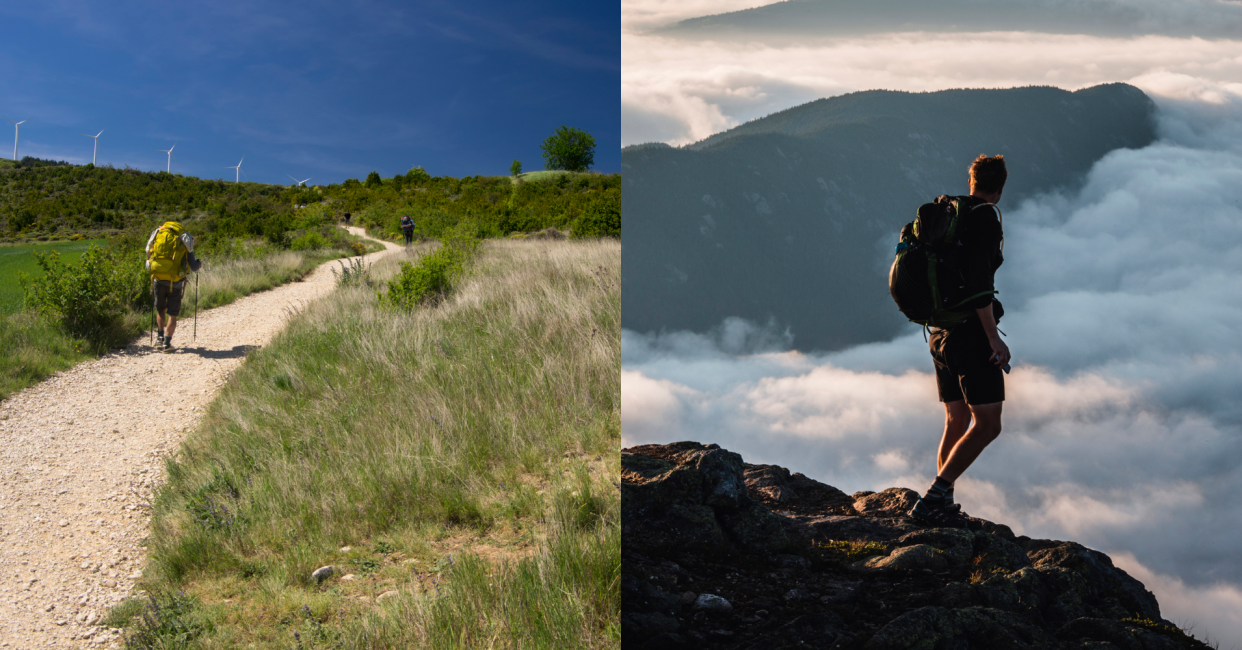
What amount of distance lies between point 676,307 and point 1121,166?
3.36 ft

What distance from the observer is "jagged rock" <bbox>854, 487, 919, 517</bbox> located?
55.4 inches

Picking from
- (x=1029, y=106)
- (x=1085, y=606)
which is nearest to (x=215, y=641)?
(x=1085, y=606)

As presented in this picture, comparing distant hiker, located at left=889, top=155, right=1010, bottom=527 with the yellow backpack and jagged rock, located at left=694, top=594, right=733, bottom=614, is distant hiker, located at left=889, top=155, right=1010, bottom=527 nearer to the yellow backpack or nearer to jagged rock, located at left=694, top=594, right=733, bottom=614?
jagged rock, located at left=694, top=594, right=733, bottom=614

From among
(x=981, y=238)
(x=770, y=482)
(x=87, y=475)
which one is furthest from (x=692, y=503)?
(x=87, y=475)

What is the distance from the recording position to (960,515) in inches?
53.5

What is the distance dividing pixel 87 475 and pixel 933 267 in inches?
264

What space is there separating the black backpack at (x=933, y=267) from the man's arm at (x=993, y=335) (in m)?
0.03

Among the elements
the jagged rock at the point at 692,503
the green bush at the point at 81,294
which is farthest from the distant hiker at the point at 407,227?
the jagged rock at the point at 692,503

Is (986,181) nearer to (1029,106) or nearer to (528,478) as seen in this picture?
(1029,106)

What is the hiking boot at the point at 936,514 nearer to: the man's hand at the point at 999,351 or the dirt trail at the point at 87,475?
the man's hand at the point at 999,351

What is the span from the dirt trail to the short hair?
421cm

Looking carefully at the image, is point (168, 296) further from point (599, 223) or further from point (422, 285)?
point (599, 223)

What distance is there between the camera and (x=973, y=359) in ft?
4.85

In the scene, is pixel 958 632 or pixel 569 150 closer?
pixel 958 632
